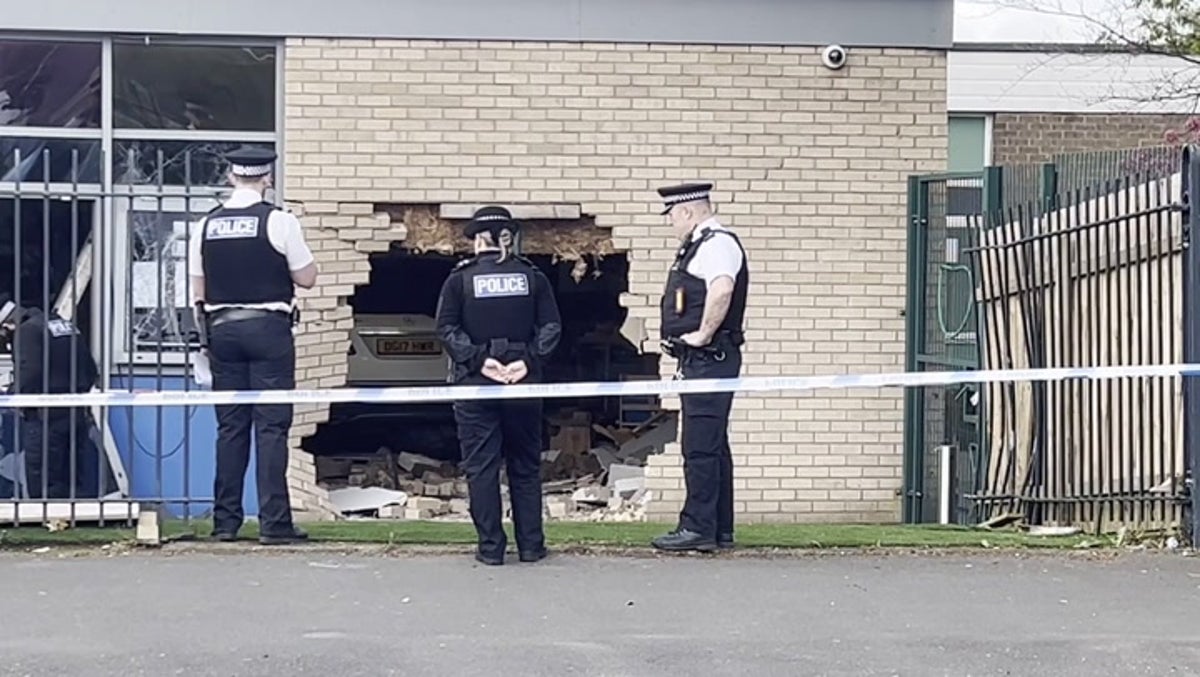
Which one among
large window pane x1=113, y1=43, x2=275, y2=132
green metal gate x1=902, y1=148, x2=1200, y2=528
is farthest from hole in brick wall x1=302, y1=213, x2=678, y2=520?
green metal gate x1=902, y1=148, x2=1200, y2=528

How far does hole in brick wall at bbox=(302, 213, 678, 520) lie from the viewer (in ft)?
36.9

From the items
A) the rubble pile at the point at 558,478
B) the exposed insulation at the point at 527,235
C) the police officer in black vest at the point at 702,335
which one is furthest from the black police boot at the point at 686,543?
the exposed insulation at the point at 527,235

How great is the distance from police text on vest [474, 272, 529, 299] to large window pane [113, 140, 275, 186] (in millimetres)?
3659

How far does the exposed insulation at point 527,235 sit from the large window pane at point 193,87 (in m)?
1.04

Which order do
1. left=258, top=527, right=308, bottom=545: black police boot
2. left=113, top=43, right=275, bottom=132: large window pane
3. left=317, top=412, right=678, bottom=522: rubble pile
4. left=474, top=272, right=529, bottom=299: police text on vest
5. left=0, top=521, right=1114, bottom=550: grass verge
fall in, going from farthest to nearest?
left=317, top=412, right=678, bottom=522: rubble pile → left=113, top=43, right=275, bottom=132: large window pane → left=0, top=521, right=1114, bottom=550: grass verge → left=258, top=527, right=308, bottom=545: black police boot → left=474, top=272, right=529, bottom=299: police text on vest

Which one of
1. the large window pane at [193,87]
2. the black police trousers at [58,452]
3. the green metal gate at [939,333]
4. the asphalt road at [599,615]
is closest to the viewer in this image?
the asphalt road at [599,615]

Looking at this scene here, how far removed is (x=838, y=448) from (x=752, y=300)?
108 cm

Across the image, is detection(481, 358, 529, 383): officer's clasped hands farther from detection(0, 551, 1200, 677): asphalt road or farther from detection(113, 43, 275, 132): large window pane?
detection(113, 43, 275, 132): large window pane

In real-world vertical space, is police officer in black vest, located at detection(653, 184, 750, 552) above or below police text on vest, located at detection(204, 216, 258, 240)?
below

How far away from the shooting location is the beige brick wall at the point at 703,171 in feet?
33.1

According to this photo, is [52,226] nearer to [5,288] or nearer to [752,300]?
[5,288]

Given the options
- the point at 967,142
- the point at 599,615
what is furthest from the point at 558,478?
the point at 967,142

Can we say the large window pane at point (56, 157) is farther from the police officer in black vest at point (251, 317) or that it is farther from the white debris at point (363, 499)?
the police officer in black vest at point (251, 317)


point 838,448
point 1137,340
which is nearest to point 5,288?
point 838,448
